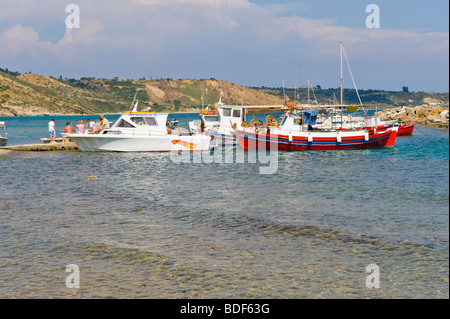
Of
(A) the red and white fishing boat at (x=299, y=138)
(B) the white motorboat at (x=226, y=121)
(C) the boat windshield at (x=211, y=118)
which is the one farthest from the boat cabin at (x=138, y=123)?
(C) the boat windshield at (x=211, y=118)

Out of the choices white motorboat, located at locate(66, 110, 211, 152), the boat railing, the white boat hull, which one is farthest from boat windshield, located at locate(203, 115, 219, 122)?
the boat railing

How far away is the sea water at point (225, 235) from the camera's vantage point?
978cm

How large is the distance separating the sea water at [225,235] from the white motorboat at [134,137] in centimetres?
999

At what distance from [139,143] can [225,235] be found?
25283mm

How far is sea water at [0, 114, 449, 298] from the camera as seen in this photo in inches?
385

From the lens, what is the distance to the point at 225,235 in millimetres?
13734

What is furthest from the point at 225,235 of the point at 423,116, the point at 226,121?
the point at 423,116

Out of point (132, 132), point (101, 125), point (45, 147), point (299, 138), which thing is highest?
point (101, 125)

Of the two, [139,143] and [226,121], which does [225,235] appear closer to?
[139,143]

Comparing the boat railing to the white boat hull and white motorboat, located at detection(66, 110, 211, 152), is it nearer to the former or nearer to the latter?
white motorboat, located at detection(66, 110, 211, 152)

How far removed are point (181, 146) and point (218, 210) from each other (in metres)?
21.7

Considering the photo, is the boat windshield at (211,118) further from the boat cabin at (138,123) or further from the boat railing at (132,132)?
the boat railing at (132,132)

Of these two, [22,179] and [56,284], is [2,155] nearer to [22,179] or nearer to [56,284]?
[22,179]

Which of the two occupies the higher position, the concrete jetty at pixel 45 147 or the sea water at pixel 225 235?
the concrete jetty at pixel 45 147
